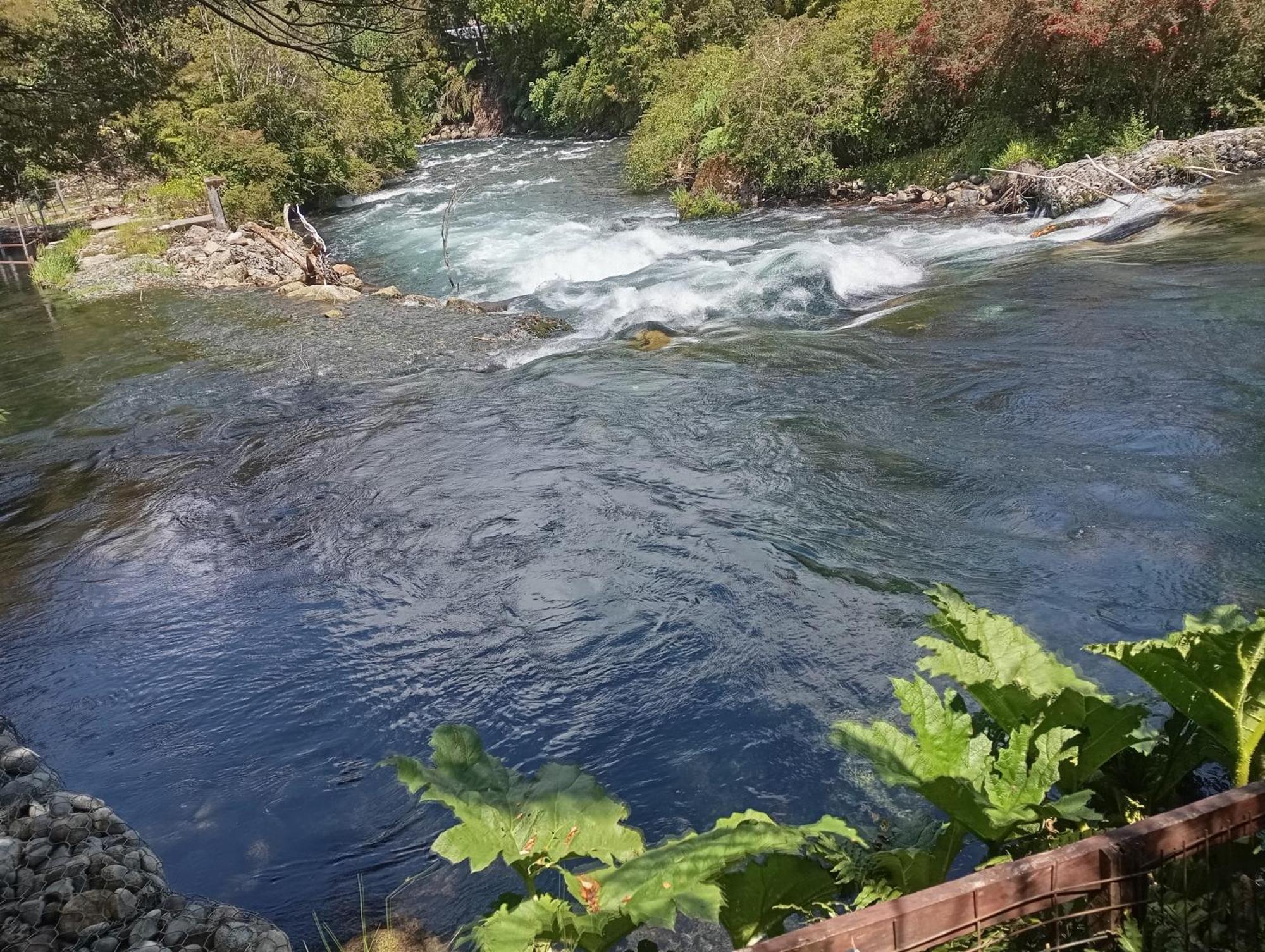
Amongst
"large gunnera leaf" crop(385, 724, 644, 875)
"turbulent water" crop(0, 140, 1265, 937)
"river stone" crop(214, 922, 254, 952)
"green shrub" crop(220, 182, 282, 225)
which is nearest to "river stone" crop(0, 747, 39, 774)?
"turbulent water" crop(0, 140, 1265, 937)

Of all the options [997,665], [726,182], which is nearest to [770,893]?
[997,665]

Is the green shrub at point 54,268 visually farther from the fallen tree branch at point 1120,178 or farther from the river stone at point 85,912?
the fallen tree branch at point 1120,178

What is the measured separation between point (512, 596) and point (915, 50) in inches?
555

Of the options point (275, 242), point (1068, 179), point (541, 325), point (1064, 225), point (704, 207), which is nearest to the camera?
point (541, 325)

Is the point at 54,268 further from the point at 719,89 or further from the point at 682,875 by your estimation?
the point at 682,875

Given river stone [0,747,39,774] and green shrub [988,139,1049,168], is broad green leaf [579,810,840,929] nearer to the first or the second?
river stone [0,747,39,774]

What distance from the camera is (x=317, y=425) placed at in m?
8.52

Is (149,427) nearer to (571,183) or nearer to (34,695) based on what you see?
(34,695)

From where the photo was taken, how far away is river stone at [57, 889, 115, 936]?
3045mm

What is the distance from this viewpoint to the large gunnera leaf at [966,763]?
197 cm

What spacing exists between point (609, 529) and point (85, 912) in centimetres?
349

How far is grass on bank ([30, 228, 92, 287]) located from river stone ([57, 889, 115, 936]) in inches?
614

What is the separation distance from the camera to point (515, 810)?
6.79 ft

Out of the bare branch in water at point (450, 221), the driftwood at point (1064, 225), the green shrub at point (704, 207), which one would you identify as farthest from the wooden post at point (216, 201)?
the driftwood at point (1064, 225)
